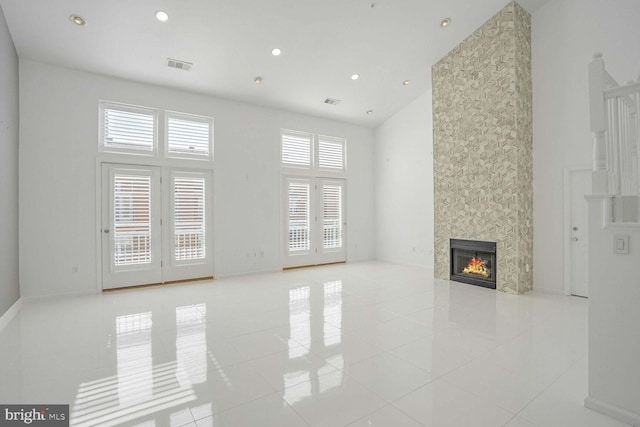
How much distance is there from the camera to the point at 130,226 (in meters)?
5.33

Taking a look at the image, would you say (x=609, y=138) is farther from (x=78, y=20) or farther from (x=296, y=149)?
(x=78, y=20)

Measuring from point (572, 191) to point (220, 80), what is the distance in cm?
613

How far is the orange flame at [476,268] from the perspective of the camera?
213 inches

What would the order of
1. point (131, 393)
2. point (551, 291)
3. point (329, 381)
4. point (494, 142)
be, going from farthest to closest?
point (494, 142) → point (551, 291) → point (329, 381) → point (131, 393)

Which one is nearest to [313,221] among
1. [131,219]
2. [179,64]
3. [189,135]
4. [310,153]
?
[310,153]

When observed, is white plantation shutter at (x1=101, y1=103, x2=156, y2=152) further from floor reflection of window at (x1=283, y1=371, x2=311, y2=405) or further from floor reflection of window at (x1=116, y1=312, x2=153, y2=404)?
floor reflection of window at (x1=283, y1=371, x2=311, y2=405)

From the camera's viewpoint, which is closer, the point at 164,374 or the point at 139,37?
the point at 164,374

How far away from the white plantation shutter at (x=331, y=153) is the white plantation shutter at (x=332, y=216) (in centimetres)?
51

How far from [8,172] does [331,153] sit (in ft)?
19.2

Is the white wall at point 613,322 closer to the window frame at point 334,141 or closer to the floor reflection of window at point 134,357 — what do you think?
the floor reflection of window at point 134,357

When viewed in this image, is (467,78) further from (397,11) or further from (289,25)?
(289,25)

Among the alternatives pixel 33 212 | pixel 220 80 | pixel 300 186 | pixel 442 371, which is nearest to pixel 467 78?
pixel 300 186

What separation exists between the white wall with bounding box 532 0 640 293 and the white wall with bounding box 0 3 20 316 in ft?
24.9

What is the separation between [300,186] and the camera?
7.23m
